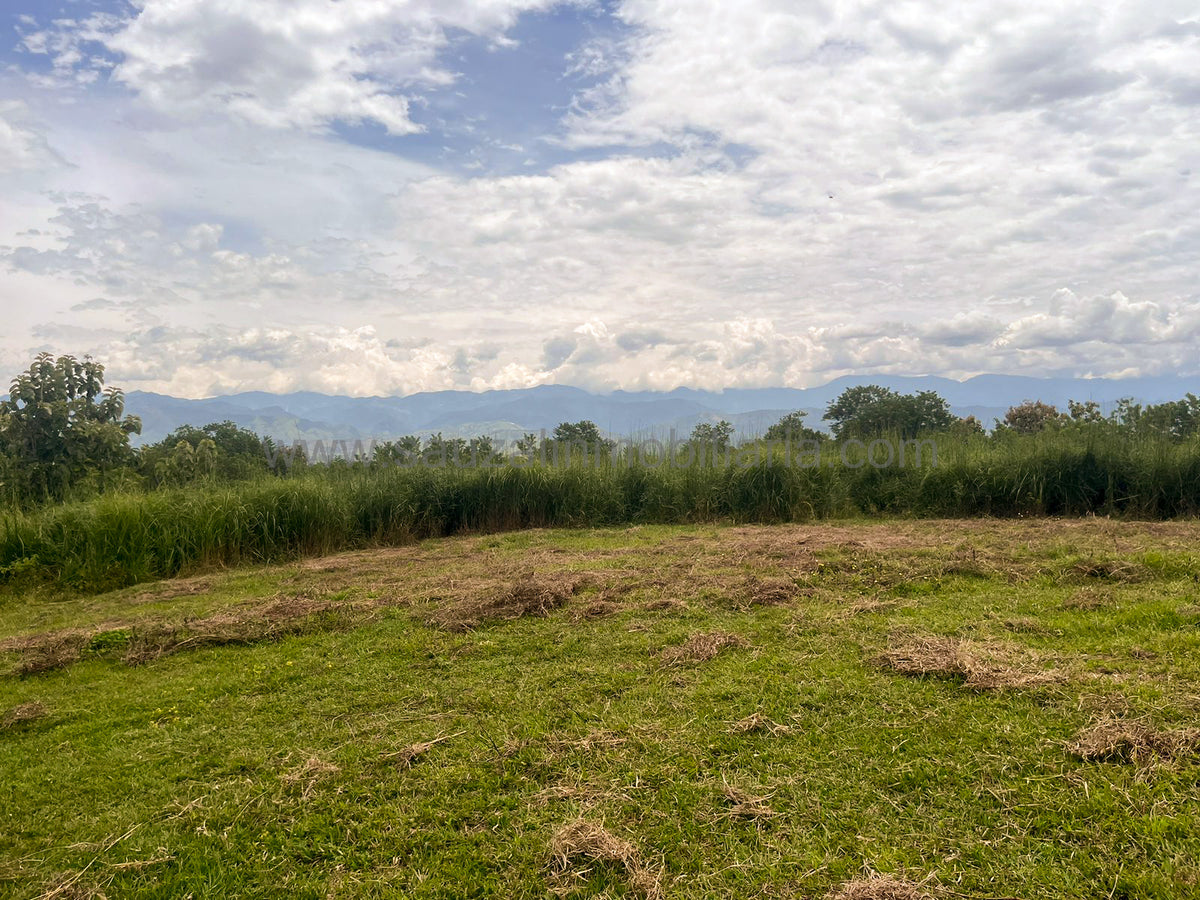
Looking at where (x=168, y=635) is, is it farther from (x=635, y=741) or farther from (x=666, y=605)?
(x=635, y=741)

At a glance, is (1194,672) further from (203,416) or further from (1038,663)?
(203,416)

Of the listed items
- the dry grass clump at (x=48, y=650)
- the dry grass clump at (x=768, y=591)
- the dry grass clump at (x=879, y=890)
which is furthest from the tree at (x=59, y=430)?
the dry grass clump at (x=879, y=890)

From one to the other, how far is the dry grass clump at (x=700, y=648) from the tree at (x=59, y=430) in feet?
33.1

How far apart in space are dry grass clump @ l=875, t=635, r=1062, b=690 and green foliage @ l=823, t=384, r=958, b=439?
14.7 metres

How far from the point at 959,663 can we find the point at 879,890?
1868 mm

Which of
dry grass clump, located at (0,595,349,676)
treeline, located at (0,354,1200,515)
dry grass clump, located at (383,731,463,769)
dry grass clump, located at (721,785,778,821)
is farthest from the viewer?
treeline, located at (0,354,1200,515)

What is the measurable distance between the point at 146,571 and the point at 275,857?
676cm

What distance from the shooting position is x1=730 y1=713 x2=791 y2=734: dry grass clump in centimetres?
321

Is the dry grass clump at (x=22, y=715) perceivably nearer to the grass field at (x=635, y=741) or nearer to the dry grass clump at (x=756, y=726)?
the grass field at (x=635, y=741)

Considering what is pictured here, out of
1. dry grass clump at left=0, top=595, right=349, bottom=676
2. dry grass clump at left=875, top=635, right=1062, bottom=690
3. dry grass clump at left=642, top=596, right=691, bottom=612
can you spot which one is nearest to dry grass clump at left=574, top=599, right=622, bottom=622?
dry grass clump at left=642, top=596, right=691, bottom=612

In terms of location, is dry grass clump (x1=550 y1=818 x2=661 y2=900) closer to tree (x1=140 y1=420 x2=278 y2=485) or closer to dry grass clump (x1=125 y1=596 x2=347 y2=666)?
dry grass clump (x1=125 y1=596 x2=347 y2=666)

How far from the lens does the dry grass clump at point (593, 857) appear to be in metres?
2.26

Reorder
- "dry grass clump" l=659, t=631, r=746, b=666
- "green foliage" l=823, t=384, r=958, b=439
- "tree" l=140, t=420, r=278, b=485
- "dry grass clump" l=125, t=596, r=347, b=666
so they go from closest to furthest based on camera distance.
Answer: "dry grass clump" l=659, t=631, r=746, b=666, "dry grass clump" l=125, t=596, r=347, b=666, "tree" l=140, t=420, r=278, b=485, "green foliage" l=823, t=384, r=958, b=439

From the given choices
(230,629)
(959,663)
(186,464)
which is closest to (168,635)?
(230,629)
